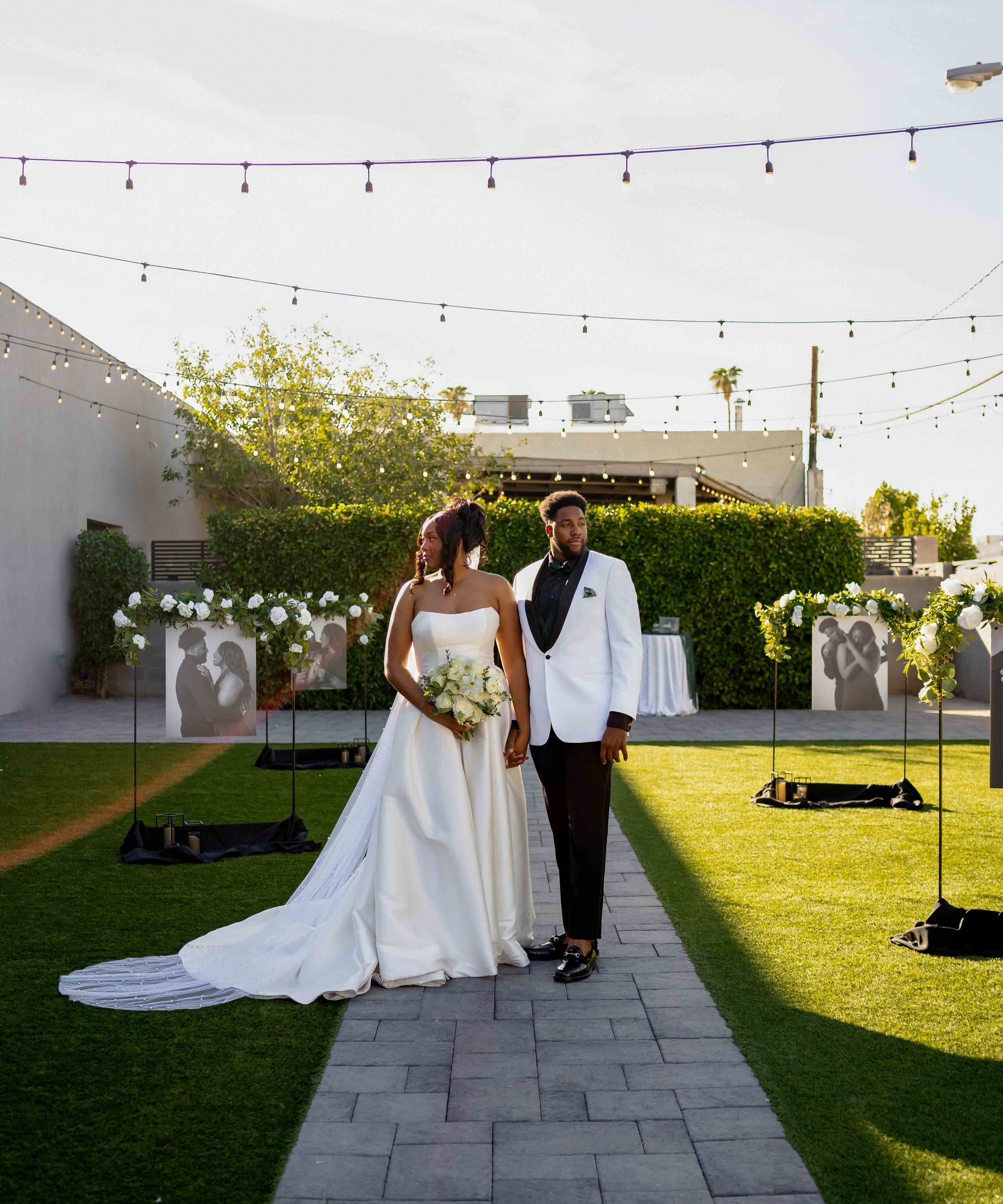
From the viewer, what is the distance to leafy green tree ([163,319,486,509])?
24062 millimetres

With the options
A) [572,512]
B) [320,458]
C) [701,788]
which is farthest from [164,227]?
[320,458]

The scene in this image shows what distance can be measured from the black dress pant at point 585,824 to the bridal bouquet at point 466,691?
0.31 metres

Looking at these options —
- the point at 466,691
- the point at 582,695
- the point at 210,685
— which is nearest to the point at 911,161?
the point at 582,695

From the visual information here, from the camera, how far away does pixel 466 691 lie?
15.2 ft

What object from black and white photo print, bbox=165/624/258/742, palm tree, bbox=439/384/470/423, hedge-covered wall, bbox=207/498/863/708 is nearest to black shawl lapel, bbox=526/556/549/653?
black and white photo print, bbox=165/624/258/742

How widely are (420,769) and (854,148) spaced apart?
19.3 ft

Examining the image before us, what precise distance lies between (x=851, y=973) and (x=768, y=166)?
5794 mm

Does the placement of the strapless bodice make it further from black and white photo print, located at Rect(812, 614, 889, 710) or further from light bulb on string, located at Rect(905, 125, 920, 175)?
black and white photo print, located at Rect(812, 614, 889, 710)

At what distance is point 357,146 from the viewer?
29.1ft

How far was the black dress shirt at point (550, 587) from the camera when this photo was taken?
4801 mm

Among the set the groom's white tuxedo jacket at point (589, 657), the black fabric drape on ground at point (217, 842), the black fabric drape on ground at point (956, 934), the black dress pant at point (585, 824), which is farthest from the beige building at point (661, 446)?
the black dress pant at point (585, 824)

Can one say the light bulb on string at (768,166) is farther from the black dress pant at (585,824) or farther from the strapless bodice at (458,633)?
the black dress pant at (585,824)

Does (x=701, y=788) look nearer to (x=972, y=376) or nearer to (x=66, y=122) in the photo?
(x=66, y=122)

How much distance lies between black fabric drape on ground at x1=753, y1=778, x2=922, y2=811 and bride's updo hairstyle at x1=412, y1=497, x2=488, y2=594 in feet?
15.8
